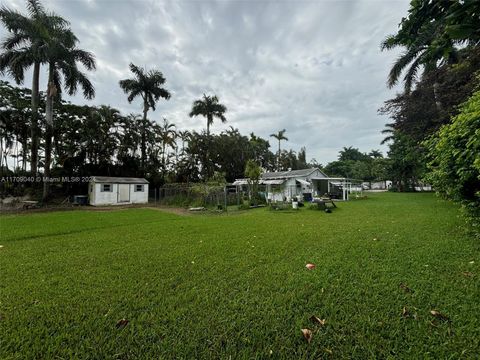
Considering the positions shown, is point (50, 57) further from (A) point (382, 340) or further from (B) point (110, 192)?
(A) point (382, 340)

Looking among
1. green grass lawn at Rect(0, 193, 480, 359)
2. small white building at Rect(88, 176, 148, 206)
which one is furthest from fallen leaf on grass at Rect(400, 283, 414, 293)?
small white building at Rect(88, 176, 148, 206)

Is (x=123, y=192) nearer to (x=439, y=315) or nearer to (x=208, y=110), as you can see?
(x=208, y=110)

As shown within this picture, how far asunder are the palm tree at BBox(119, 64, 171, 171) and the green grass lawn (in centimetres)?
2573

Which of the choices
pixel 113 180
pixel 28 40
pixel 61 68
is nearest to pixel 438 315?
pixel 113 180

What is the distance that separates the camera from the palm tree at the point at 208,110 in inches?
1188

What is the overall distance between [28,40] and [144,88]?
1158cm

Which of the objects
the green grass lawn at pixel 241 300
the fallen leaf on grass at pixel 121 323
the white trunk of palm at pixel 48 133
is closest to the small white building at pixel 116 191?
the white trunk of palm at pixel 48 133

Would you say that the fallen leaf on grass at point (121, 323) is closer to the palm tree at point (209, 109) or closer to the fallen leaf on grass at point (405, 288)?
the fallen leaf on grass at point (405, 288)

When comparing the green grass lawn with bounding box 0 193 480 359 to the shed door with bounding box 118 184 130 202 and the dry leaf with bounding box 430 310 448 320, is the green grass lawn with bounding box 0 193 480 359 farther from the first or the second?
the shed door with bounding box 118 184 130 202

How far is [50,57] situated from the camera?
17.5 metres

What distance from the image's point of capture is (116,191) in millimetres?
20484

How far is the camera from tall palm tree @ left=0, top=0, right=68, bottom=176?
16.4 meters

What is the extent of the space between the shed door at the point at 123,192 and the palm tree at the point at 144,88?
20.3ft

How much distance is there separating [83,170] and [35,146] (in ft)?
18.3
